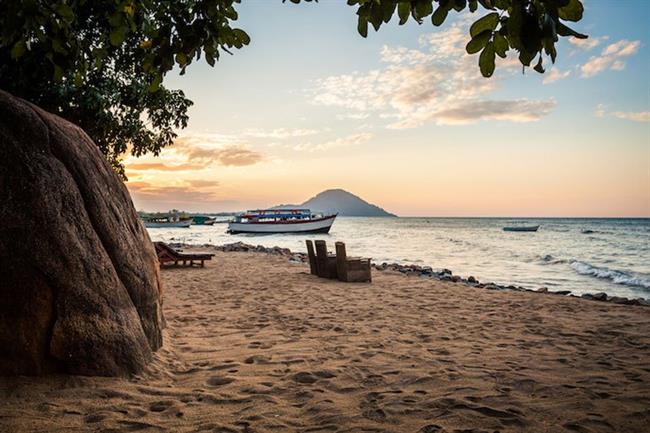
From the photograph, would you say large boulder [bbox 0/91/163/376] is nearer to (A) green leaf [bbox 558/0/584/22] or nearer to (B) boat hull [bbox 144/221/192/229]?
(A) green leaf [bbox 558/0/584/22]

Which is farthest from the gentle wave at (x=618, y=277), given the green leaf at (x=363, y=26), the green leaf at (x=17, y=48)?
the green leaf at (x=17, y=48)

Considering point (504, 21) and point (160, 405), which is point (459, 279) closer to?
point (160, 405)

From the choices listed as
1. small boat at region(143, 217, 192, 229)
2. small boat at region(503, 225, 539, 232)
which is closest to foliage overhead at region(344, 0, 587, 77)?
small boat at region(503, 225, 539, 232)

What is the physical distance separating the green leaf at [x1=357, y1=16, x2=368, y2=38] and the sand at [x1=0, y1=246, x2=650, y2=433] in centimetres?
271

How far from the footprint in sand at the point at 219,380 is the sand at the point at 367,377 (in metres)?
0.02

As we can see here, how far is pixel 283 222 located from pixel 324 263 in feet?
122

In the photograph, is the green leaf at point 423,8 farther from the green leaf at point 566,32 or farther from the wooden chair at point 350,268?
the wooden chair at point 350,268

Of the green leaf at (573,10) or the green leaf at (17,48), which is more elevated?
the green leaf at (17,48)

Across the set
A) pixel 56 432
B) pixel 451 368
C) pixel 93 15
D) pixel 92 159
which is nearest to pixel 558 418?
pixel 451 368

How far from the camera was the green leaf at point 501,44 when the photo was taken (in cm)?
169

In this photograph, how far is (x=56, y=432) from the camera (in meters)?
2.69

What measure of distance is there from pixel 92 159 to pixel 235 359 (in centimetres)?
282

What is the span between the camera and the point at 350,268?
36.0ft

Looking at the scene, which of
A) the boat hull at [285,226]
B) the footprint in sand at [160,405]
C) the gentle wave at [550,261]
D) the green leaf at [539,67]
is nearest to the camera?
the green leaf at [539,67]
